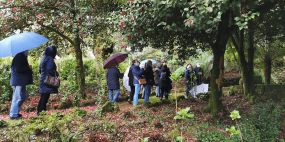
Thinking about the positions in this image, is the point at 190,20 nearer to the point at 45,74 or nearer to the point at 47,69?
the point at 47,69

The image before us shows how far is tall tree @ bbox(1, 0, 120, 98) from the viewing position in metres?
6.11

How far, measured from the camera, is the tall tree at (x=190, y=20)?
3.07 meters

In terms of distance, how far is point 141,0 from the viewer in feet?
12.3

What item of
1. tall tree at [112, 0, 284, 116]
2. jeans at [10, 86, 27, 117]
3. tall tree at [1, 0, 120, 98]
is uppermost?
tall tree at [1, 0, 120, 98]

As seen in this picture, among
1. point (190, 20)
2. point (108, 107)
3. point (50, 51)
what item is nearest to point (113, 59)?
point (108, 107)

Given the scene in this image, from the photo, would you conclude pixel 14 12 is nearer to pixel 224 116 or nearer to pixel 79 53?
Result: pixel 79 53

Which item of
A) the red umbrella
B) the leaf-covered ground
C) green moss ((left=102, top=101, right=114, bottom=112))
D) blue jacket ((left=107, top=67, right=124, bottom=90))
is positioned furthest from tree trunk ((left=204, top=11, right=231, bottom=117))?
the red umbrella

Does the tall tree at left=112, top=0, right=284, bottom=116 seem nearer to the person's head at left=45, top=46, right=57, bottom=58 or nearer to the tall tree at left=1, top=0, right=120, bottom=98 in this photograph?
the tall tree at left=1, top=0, right=120, bottom=98

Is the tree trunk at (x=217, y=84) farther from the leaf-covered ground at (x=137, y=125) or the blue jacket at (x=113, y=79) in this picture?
the blue jacket at (x=113, y=79)

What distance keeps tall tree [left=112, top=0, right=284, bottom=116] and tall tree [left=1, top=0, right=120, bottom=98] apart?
166cm

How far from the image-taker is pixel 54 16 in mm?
6875

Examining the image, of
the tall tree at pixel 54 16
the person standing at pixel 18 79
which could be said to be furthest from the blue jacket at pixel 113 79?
the person standing at pixel 18 79

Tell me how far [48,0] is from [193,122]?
640 centimetres

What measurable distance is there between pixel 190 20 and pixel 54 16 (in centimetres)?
570
